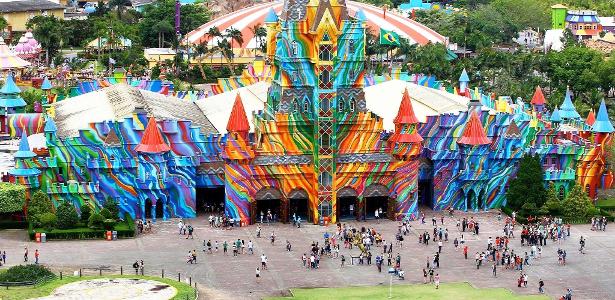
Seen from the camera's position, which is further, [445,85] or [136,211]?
[445,85]

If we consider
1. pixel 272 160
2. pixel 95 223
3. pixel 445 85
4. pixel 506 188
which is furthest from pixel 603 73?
pixel 95 223

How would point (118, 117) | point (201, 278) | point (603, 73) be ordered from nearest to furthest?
point (201, 278)
point (118, 117)
point (603, 73)

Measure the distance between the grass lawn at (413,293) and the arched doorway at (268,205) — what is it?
20879 mm

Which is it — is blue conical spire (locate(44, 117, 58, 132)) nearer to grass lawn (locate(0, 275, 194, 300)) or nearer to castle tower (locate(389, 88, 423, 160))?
grass lawn (locate(0, 275, 194, 300))

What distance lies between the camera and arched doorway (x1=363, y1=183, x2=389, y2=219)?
124 meters

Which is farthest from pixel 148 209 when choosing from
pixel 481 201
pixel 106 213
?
pixel 481 201

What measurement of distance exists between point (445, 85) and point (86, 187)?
59.9m

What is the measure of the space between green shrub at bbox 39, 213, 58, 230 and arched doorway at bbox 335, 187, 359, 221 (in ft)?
74.5

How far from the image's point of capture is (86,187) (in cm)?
12075

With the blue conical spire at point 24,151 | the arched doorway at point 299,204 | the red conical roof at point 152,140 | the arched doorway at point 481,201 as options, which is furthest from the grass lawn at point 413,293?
the blue conical spire at point 24,151

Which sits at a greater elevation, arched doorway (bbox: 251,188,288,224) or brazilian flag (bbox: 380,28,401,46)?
brazilian flag (bbox: 380,28,401,46)

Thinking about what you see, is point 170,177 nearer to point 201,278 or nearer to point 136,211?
point 136,211

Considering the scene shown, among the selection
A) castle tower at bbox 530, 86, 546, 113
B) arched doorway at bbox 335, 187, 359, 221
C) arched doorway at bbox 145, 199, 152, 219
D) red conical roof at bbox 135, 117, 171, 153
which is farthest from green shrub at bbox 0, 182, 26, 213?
castle tower at bbox 530, 86, 546, 113

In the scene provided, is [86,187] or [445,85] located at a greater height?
[445,85]
